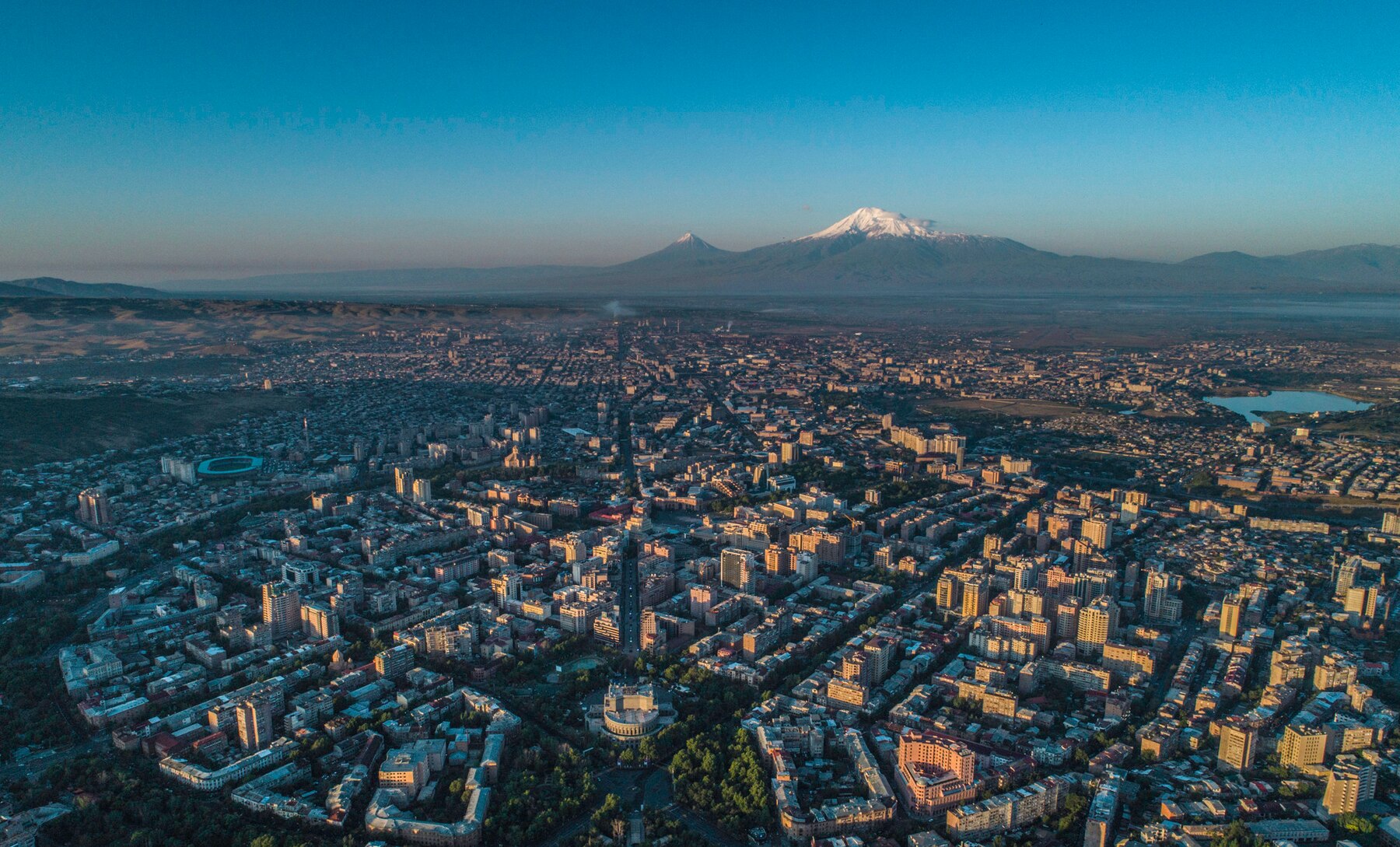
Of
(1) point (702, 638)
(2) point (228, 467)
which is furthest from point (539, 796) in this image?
(2) point (228, 467)

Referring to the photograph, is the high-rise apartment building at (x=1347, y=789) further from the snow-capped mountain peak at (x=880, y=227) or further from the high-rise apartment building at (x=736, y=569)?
the snow-capped mountain peak at (x=880, y=227)

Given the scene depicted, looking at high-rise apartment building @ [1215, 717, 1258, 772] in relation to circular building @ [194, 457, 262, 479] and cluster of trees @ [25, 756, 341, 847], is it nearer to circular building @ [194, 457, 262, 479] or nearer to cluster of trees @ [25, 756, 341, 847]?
cluster of trees @ [25, 756, 341, 847]

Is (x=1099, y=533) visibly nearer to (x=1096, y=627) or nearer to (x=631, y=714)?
(x=1096, y=627)

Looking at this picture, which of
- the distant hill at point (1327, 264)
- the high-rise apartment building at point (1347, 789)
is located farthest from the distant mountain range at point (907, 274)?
the high-rise apartment building at point (1347, 789)

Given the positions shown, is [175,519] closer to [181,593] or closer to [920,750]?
[181,593]

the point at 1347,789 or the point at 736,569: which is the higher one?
the point at 736,569

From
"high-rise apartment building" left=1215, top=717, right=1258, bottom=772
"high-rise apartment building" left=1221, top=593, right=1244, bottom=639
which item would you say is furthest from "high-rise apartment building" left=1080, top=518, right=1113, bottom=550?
"high-rise apartment building" left=1215, top=717, right=1258, bottom=772

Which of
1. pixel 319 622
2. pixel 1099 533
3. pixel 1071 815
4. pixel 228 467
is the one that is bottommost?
pixel 1071 815
